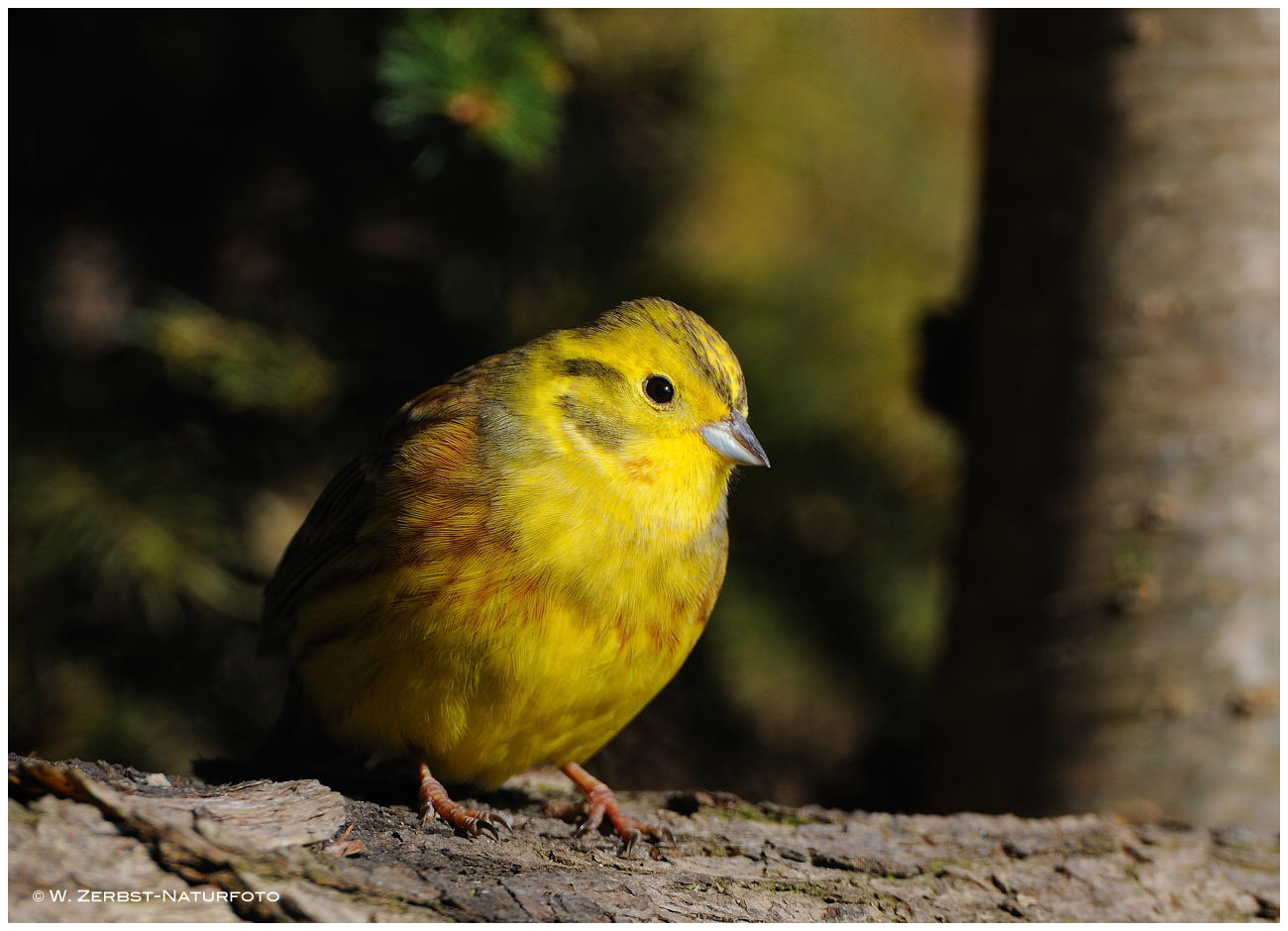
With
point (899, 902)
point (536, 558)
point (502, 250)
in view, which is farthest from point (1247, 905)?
point (502, 250)

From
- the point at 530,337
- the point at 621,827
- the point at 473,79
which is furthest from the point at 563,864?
the point at 473,79

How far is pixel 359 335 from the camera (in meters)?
3.76

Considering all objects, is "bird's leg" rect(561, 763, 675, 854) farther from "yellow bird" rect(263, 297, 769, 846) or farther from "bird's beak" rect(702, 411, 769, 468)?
"bird's beak" rect(702, 411, 769, 468)

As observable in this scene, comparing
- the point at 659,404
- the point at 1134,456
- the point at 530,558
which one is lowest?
the point at 530,558

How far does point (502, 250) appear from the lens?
3758 mm

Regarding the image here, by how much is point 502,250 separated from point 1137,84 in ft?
5.88

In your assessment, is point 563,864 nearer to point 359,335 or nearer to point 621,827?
point 621,827

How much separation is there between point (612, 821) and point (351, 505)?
885 mm

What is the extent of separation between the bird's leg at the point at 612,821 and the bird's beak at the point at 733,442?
2.62 feet

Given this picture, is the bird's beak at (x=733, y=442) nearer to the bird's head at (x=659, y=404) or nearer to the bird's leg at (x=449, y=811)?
the bird's head at (x=659, y=404)

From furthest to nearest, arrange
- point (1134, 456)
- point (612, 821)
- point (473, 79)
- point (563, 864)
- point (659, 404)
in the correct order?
point (1134, 456)
point (473, 79)
point (612, 821)
point (659, 404)
point (563, 864)

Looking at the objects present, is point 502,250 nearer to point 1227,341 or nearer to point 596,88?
point 596,88

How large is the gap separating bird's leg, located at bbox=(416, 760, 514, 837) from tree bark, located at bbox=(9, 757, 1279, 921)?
40 mm

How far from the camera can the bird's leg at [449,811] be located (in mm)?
2605
